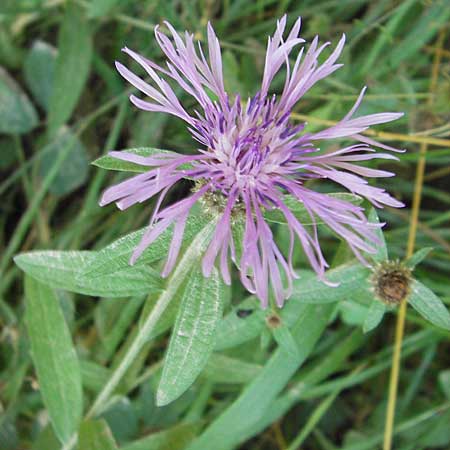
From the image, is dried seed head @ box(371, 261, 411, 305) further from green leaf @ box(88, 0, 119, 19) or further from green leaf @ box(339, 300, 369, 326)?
green leaf @ box(88, 0, 119, 19)

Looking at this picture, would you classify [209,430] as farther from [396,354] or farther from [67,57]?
[67,57]

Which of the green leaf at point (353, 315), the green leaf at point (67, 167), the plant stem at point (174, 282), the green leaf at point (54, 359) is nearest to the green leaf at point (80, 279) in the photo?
the plant stem at point (174, 282)

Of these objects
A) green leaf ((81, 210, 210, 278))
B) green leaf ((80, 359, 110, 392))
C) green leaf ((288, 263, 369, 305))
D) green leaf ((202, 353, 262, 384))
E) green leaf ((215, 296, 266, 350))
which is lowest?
green leaf ((80, 359, 110, 392))

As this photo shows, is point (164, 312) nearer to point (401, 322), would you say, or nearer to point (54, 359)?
point (54, 359)

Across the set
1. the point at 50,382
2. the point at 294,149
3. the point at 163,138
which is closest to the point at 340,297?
the point at 294,149

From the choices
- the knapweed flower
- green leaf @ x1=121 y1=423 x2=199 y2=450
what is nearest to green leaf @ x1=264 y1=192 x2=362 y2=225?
the knapweed flower

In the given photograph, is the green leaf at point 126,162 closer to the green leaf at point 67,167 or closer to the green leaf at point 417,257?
the green leaf at point 417,257
